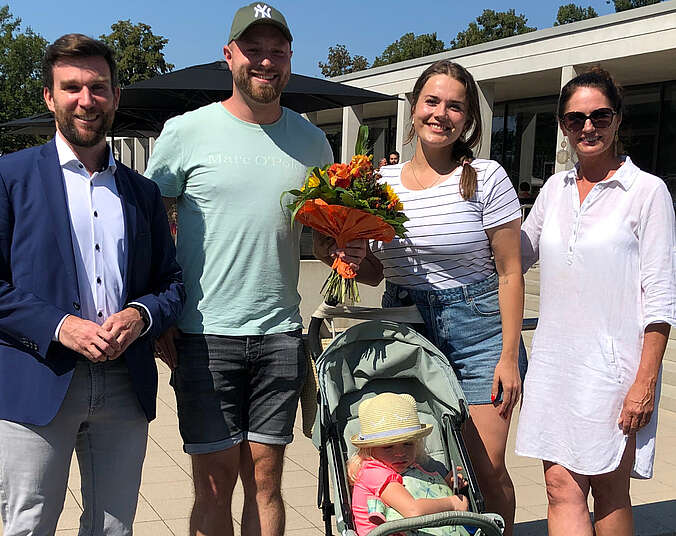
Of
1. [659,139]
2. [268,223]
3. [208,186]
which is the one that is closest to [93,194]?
[208,186]

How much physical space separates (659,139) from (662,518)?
13.5 metres

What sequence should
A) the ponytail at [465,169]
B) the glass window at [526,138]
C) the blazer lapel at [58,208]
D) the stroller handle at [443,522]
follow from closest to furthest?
the stroller handle at [443,522] → the blazer lapel at [58,208] → the ponytail at [465,169] → the glass window at [526,138]

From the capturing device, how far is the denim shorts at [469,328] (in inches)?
123

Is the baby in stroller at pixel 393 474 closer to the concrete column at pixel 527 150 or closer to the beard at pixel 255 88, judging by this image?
the beard at pixel 255 88

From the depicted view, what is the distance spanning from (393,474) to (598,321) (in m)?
1.04

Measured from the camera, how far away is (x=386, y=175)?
332cm

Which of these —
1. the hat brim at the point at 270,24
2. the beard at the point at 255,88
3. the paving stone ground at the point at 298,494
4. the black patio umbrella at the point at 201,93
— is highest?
the black patio umbrella at the point at 201,93

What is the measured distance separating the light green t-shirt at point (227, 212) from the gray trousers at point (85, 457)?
506mm

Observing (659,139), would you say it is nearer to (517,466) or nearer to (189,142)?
(517,466)

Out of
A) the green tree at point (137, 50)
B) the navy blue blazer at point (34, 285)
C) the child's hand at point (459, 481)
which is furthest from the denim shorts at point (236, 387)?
the green tree at point (137, 50)

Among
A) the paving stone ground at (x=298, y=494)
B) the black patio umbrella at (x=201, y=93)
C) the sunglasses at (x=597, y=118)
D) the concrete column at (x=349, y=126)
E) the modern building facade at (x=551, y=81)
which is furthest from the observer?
the concrete column at (x=349, y=126)

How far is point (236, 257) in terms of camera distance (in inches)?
118

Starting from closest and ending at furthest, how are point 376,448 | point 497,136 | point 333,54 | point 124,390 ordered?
point 124,390 → point 376,448 → point 497,136 → point 333,54

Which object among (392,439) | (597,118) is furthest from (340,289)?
(597,118)
